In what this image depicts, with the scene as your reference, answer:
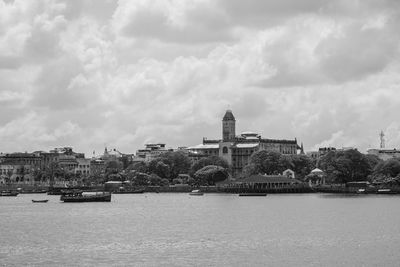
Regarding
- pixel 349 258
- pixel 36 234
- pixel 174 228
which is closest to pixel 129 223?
pixel 174 228

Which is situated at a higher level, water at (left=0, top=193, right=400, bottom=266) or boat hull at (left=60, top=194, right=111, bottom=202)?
boat hull at (left=60, top=194, right=111, bottom=202)

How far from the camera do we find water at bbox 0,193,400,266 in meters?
70.4

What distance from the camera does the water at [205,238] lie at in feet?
231

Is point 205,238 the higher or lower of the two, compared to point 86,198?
lower

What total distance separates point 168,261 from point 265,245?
13308 mm

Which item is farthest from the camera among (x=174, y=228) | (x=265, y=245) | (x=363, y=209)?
(x=363, y=209)

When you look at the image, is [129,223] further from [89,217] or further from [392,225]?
[392,225]

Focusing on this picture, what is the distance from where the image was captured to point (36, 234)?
9394cm

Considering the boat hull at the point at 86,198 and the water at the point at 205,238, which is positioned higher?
the boat hull at the point at 86,198

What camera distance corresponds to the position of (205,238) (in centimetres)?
8656

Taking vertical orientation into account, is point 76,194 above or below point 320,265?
above

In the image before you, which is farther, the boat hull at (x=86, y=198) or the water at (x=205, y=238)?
the boat hull at (x=86, y=198)

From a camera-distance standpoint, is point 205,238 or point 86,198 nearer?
point 205,238

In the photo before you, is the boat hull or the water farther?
the boat hull
